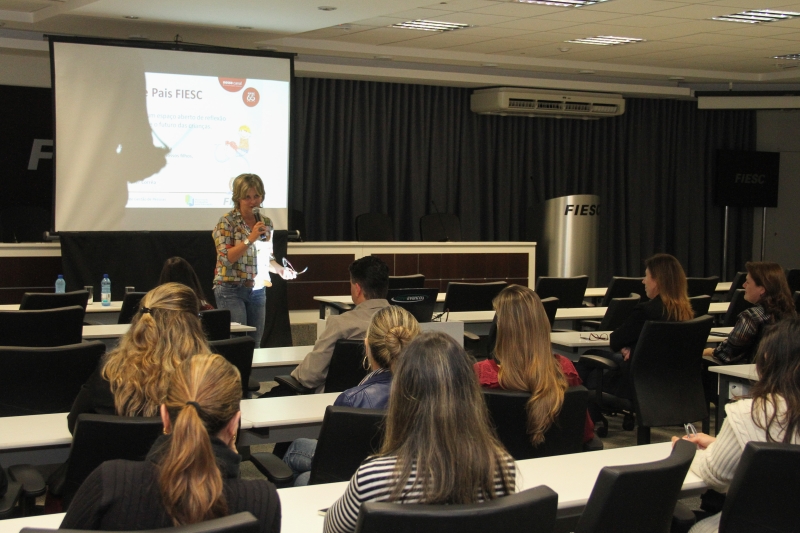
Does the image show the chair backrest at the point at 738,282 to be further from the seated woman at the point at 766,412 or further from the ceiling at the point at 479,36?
the seated woman at the point at 766,412

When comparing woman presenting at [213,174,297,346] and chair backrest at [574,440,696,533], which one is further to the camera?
woman presenting at [213,174,297,346]

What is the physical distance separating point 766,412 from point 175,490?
1502 mm

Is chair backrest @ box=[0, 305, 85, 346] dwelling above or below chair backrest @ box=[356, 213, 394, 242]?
below

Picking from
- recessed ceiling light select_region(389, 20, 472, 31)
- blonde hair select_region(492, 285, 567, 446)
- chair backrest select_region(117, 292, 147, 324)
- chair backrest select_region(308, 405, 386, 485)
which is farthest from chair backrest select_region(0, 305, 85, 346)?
recessed ceiling light select_region(389, 20, 472, 31)

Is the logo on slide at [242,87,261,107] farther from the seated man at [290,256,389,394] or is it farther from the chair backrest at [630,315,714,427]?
the chair backrest at [630,315,714,427]

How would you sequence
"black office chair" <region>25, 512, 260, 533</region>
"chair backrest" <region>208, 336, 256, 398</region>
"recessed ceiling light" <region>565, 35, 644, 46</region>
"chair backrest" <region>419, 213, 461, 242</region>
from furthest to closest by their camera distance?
"chair backrest" <region>419, 213, 461, 242</region> → "recessed ceiling light" <region>565, 35, 644, 46</region> → "chair backrest" <region>208, 336, 256, 398</region> → "black office chair" <region>25, 512, 260, 533</region>

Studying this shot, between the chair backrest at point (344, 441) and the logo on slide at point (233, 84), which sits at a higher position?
the logo on slide at point (233, 84)

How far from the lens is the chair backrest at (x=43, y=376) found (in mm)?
3107

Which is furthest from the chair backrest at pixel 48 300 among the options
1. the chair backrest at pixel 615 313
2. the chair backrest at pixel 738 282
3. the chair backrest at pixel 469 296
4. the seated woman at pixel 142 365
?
the chair backrest at pixel 738 282

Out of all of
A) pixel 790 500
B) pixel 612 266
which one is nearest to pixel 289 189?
pixel 612 266

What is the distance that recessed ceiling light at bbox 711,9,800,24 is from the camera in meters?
7.12

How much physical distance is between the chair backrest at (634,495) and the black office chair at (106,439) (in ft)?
3.73

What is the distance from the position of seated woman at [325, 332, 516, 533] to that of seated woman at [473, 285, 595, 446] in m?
0.85

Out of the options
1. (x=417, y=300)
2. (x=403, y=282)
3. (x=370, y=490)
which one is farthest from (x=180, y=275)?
(x=370, y=490)
